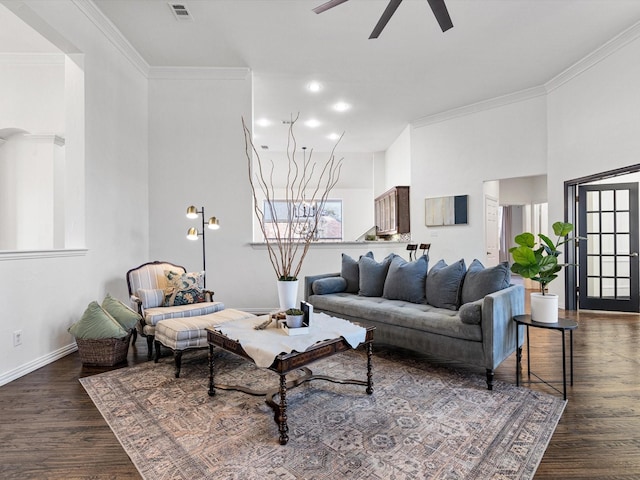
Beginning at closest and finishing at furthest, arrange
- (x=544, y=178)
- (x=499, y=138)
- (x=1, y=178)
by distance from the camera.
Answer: (x=1, y=178), (x=499, y=138), (x=544, y=178)

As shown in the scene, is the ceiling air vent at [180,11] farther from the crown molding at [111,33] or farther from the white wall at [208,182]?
the white wall at [208,182]

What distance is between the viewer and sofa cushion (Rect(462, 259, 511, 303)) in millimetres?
2980

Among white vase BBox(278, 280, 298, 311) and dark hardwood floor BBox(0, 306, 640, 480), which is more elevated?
white vase BBox(278, 280, 298, 311)

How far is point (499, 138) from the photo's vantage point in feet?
20.0

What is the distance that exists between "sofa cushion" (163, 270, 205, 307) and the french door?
18.2 ft

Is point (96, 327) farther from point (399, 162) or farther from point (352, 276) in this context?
point (399, 162)

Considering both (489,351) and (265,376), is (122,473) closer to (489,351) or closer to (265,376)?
(265,376)

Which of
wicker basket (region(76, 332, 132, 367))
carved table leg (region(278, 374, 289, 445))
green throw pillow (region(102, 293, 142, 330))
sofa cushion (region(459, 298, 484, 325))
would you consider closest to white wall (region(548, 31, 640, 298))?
sofa cushion (region(459, 298, 484, 325))

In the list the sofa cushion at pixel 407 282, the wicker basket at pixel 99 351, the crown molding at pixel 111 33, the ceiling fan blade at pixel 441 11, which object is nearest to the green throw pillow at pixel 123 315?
the wicker basket at pixel 99 351

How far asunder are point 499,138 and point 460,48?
85.1 inches

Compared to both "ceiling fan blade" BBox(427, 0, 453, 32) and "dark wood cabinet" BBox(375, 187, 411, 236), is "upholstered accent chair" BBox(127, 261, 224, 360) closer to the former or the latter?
"ceiling fan blade" BBox(427, 0, 453, 32)

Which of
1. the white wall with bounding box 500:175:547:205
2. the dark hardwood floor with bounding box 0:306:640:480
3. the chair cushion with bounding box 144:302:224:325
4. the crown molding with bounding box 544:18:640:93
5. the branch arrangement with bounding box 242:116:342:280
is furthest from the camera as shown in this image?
the white wall with bounding box 500:175:547:205

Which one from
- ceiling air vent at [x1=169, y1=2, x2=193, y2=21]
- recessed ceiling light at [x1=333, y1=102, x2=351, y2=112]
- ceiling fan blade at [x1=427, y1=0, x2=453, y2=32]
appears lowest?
ceiling fan blade at [x1=427, y1=0, x2=453, y2=32]

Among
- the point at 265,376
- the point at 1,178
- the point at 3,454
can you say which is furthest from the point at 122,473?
the point at 1,178
